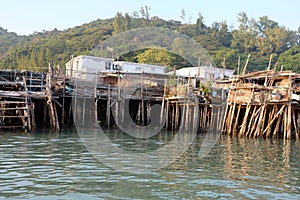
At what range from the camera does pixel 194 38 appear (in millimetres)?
87500

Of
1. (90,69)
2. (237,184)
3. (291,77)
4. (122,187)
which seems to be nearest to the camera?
(122,187)

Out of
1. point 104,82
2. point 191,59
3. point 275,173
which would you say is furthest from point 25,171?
point 191,59

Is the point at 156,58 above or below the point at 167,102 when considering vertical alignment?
above

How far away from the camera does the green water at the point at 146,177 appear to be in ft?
26.4

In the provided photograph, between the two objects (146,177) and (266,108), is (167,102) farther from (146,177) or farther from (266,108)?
(146,177)

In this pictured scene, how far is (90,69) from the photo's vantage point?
40.1 m

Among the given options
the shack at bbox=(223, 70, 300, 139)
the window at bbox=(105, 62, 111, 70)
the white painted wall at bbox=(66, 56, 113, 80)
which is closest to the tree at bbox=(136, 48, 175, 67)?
the window at bbox=(105, 62, 111, 70)

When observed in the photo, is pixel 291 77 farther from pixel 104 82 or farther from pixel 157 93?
pixel 104 82

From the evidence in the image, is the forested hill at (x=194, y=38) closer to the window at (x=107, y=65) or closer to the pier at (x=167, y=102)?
the window at (x=107, y=65)

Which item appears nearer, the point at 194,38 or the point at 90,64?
the point at 90,64

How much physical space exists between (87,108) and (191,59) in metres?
44.4

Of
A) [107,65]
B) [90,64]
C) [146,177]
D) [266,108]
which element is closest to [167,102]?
[266,108]

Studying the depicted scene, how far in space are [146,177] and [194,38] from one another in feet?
264

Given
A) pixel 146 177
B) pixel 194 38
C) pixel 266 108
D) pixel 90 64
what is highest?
pixel 194 38
